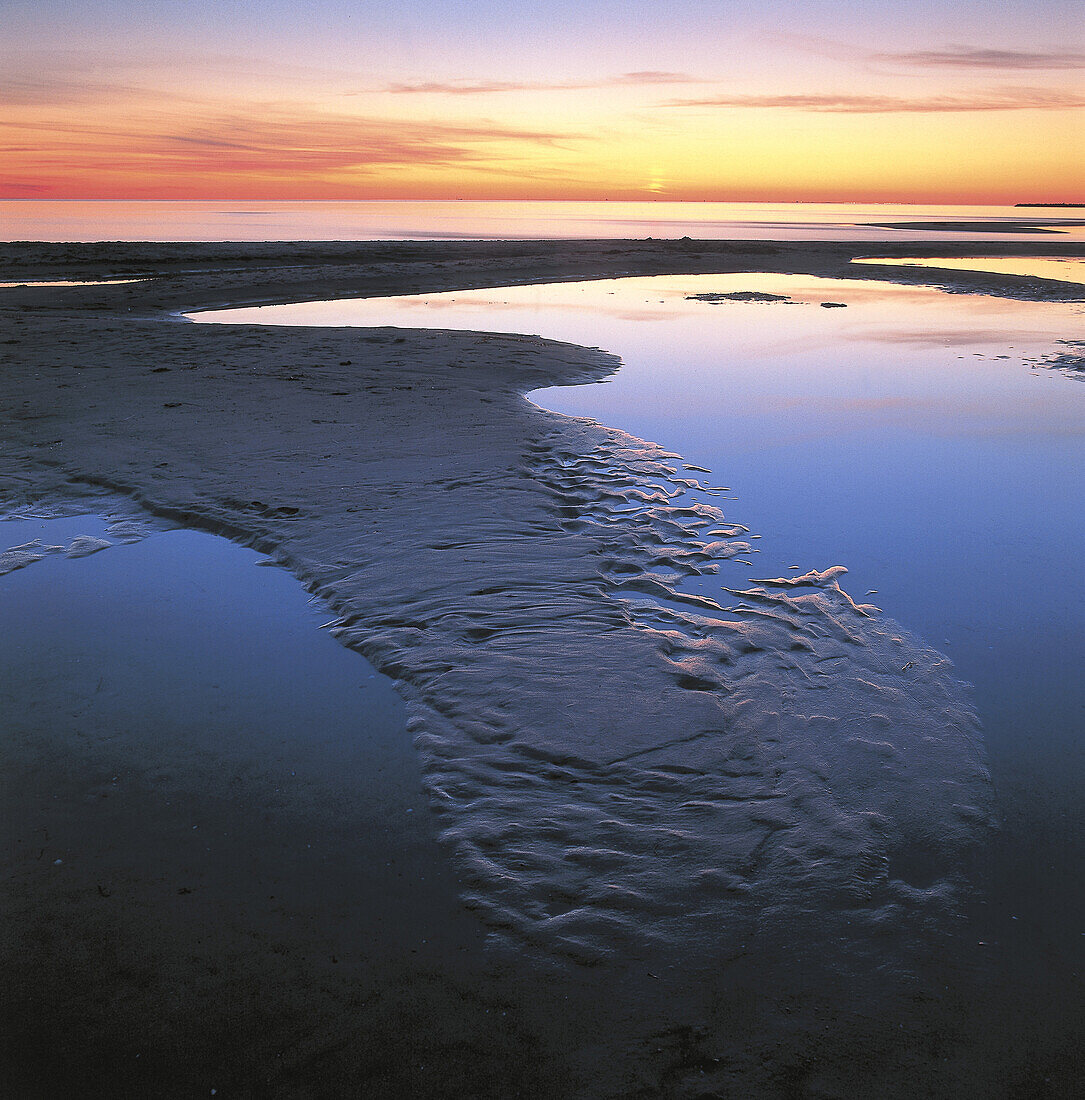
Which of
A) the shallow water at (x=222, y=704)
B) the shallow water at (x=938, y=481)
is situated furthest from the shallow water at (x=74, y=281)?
the shallow water at (x=222, y=704)

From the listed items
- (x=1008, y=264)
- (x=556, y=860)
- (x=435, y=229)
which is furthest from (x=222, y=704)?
(x=435, y=229)

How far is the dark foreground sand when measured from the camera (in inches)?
97.4

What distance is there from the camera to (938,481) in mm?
8250

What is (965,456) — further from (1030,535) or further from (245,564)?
(245,564)

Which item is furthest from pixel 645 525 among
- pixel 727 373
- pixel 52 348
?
pixel 52 348

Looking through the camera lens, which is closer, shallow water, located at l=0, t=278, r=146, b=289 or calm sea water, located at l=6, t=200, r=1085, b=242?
shallow water, located at l=0, t=278, r=146, b=289

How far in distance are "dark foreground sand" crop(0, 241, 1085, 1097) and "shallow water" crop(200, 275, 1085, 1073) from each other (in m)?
0.24

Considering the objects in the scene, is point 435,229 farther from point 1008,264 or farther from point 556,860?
point 556,860

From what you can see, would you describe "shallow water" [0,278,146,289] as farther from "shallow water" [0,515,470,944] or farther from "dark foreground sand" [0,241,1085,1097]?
"shallow water" [0,515,470,944]

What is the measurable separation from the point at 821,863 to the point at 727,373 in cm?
1131

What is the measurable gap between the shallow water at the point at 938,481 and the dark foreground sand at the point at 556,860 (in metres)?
0.24

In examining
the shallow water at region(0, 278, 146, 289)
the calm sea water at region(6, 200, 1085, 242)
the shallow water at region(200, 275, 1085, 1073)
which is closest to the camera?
the shallow water at region(200, 275, 1085, 1073)

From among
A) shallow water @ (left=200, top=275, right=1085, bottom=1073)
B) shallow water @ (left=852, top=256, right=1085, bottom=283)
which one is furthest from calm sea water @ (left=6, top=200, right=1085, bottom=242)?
shallow water @ (left=200, top=275, right=1085, bottom=1073)

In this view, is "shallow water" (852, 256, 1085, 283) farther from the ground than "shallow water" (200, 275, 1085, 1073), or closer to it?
farther from the ground
